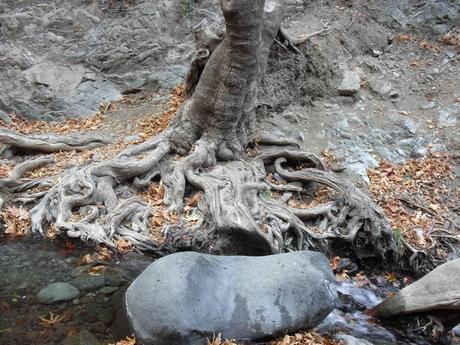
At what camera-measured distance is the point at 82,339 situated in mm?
3979

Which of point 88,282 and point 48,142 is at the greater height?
point 48,142

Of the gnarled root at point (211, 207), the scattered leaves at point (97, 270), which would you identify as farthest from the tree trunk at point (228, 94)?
the scattered leaves at point (97, 270)

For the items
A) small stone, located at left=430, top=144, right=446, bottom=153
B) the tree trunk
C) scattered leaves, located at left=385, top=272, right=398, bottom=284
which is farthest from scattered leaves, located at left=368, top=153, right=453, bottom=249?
the tree trunk

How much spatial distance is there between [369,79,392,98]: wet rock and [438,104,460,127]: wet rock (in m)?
1.10

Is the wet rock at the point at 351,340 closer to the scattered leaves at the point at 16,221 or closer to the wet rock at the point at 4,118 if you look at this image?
the scattered leaves at the point at 16,221

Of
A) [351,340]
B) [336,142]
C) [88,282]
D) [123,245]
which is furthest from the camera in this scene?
[336,142]

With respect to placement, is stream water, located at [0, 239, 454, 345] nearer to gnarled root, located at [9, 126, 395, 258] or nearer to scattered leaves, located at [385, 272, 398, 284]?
gnarled root, located at [9, 126, 395, 258]

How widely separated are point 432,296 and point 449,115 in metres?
5.62

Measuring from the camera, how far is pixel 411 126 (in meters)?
9.11

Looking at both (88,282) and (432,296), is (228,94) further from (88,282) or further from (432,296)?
(432,296)

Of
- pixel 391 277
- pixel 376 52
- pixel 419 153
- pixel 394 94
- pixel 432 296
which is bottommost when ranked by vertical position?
pixel 391 277

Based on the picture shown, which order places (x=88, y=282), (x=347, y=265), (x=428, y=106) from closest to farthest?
1. (x=88, y=282)
2. (x=347, y=265)
3. (x=428, y=106)

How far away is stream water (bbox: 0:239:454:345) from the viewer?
161 inches

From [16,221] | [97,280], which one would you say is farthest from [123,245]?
[16,221]
